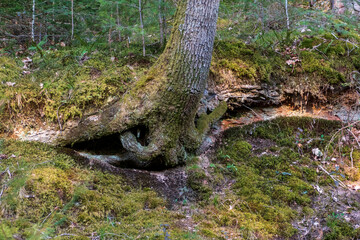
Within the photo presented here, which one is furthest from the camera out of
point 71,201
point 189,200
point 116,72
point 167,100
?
point 116,72

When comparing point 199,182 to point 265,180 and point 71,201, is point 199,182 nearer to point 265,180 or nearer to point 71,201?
point 265,180

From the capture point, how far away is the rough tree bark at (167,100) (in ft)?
12.6

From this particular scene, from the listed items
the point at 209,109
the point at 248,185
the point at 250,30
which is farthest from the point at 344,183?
the point at 250,30

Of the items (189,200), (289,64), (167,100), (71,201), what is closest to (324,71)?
(289,64)

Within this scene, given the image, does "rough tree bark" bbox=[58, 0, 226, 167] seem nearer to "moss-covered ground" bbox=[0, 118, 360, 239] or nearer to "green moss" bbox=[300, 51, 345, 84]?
"moss-covered ground" bbox=[0, 118, 360, 239]

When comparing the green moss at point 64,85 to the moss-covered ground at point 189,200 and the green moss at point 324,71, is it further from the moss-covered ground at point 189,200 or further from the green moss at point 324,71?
the green moss at point 324,71

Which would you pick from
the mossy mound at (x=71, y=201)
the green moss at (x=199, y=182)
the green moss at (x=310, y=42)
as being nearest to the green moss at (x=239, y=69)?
the green moss at (x=310, y=42)

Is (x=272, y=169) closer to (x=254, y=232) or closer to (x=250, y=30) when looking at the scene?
(x=254, y=232)

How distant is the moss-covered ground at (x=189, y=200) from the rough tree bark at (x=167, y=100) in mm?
504

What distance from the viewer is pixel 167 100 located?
158 inches

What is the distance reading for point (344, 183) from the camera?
4.36 m

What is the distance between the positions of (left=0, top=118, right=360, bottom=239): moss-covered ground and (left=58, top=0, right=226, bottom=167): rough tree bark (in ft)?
1.65

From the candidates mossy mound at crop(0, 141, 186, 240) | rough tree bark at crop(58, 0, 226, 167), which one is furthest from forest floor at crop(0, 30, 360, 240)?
rough tree bark at crop(58, 0, 226, 167)

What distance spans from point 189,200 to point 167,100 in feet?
5.09
